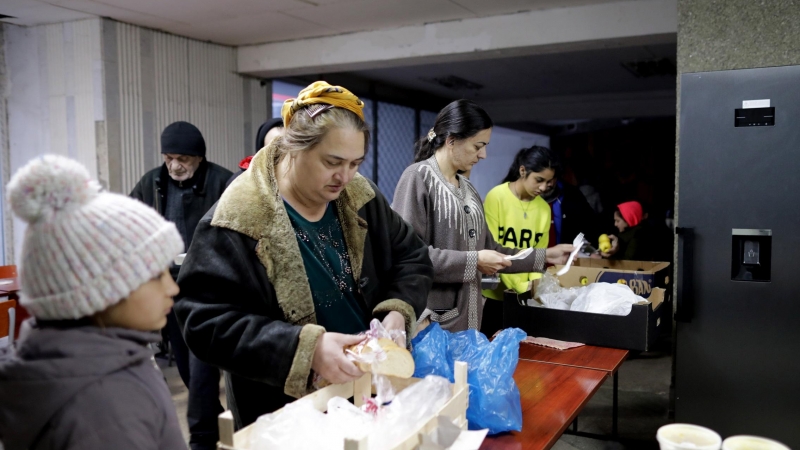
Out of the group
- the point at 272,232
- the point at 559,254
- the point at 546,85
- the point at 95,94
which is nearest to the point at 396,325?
the point at 272,232

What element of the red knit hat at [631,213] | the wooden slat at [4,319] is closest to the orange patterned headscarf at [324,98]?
the wooden slat at [4,319]

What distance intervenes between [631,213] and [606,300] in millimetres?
3131

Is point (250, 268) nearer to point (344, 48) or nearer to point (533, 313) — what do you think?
point (533, 313)

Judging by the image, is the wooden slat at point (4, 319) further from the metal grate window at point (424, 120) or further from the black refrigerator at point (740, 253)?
the metal grate window at point (424, 120)

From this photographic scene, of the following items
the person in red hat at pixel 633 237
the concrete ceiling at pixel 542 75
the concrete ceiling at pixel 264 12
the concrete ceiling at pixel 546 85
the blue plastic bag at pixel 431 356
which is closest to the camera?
the blue plastic bag at pixel 431 356

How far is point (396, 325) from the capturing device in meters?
1.50

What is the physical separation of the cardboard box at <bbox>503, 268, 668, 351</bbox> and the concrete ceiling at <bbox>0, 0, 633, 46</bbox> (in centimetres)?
272

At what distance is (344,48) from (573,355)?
395cm

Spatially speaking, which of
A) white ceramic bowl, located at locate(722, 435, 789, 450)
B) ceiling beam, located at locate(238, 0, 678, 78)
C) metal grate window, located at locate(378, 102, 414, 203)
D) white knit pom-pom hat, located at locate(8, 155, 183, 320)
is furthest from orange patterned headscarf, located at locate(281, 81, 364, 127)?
metal grate window, located at locate(378, 102, 414, 203)

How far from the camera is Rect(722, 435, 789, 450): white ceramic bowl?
0.93m

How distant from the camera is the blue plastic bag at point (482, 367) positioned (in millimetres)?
1420

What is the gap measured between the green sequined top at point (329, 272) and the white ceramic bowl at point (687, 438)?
777mm

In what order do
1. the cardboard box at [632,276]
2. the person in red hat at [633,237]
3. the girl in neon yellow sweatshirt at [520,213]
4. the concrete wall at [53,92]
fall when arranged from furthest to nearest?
the person in red hat at [633,237] < the concrete wall at [53,92] < the girl in neon yellow sweatshirt at [520,213] < the cardboard box at [632,276]

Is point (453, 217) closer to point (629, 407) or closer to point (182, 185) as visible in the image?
point (182, 185)
